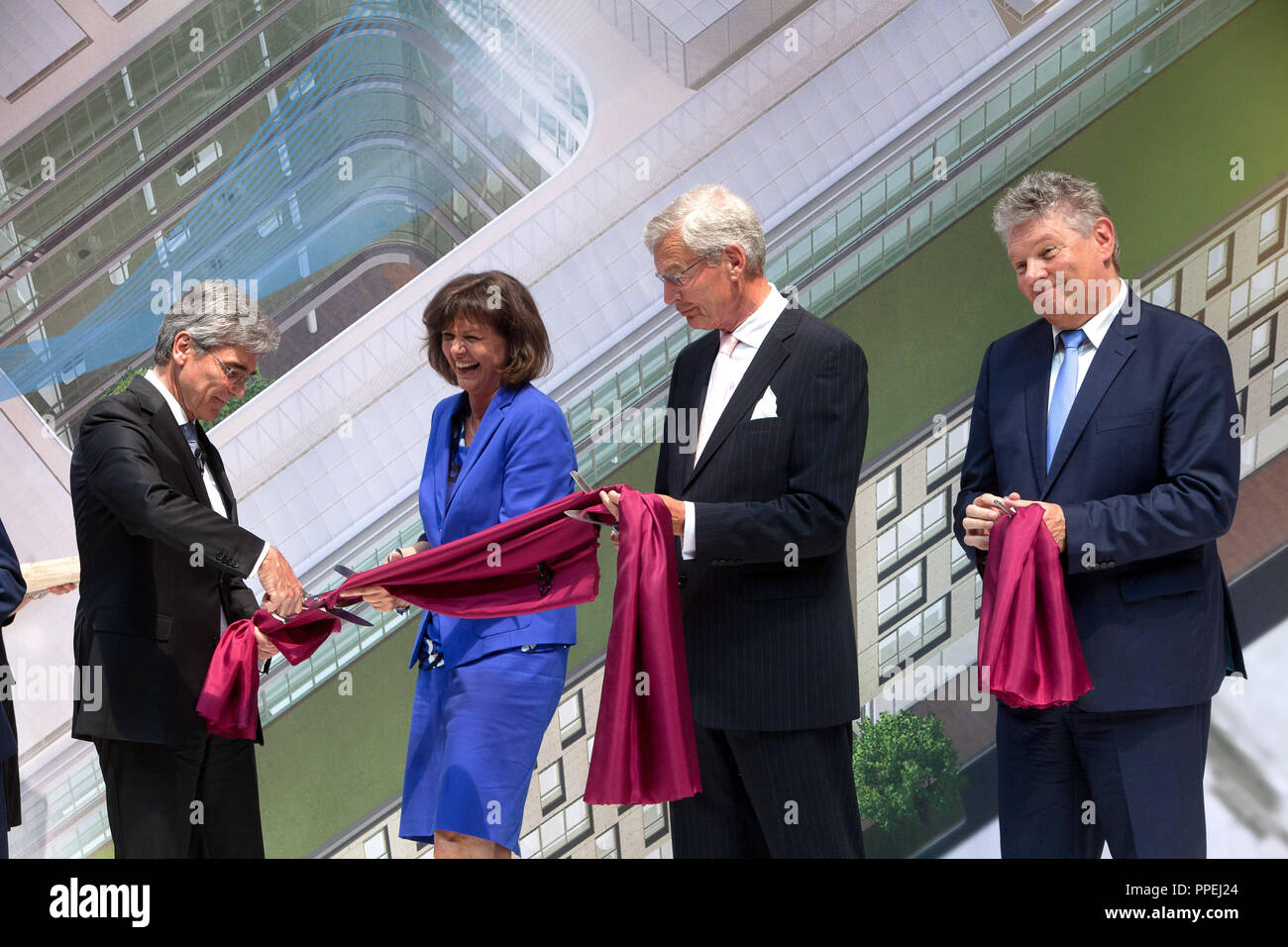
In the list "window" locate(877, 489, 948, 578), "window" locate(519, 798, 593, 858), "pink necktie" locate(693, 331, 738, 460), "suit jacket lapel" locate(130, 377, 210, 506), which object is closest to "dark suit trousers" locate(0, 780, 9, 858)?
"suit jacket lapel" locate(130, 377, 210, 506)

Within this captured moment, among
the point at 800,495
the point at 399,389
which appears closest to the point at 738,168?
the point at 399,389

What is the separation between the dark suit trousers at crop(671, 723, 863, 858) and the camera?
3305 mm

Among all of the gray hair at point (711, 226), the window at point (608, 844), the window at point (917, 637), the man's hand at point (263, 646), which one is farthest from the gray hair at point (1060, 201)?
the window at point (608, 844)

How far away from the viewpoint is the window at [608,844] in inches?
204

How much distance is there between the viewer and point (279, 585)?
12.0 ft

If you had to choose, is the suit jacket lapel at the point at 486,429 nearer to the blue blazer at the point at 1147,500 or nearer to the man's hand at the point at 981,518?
the man's hand at the point at 981,518

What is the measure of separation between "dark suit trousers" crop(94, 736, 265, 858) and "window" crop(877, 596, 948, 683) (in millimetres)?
2483

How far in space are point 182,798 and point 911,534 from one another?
9.44 ft

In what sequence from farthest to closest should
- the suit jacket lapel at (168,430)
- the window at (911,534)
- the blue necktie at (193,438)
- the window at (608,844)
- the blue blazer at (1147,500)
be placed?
the window at (608,844) < the window at (911,534) < the blue necktie at (193,438) < the suit jacket lapel at (168,430) < the blue blazer at (1147,500)

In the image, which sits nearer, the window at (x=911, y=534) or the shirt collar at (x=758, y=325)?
the shirt collar at (x=758, y=325)

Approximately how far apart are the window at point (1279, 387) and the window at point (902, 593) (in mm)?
1476

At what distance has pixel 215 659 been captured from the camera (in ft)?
11.9

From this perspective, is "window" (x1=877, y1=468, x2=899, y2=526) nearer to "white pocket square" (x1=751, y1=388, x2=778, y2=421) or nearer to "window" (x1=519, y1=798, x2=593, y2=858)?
"window" (x1=519, y1=798, x2=593, y2=858)

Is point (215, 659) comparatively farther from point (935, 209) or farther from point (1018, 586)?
point (935, 209)
